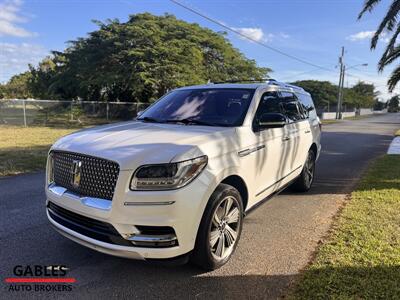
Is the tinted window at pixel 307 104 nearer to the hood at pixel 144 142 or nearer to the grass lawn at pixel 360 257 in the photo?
the grass lawn at pixel 360 257

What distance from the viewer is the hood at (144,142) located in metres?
3.22

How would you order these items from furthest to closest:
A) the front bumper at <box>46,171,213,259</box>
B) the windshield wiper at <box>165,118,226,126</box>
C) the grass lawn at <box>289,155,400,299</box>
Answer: the windshield wiper at <box>165,118,226,126</box> < the grass lawn at <box>289,155,400,299</box> < the front bumper at <box>46,171,213,259</box>

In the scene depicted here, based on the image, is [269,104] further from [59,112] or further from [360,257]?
[59,112]

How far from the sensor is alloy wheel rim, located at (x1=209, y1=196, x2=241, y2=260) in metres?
3.64

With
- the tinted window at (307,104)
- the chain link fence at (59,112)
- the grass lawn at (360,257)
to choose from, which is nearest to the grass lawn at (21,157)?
the tinted window at (307,104)

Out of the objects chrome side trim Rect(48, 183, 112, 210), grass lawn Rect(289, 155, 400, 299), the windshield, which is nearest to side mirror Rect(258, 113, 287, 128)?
the windshield

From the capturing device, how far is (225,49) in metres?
33.4

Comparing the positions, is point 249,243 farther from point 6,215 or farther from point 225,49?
point 225,49

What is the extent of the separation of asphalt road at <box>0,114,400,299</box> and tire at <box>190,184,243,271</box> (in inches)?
6.6

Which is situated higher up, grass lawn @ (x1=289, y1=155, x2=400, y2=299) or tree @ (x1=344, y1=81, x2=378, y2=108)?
tree @ (x1=344, y1=81, x2=378, y2=108)

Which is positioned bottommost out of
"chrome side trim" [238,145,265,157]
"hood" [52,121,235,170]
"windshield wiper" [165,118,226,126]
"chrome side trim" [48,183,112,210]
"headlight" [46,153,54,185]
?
"chrome side trim" [48,183,112,210]

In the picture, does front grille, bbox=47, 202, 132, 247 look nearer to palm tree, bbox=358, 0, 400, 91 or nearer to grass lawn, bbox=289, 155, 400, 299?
grass lawn, bbox=289, 155, 400, 299

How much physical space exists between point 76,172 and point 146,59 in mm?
25667

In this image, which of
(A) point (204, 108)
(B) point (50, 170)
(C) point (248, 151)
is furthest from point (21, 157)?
(C) point (248, 151)
